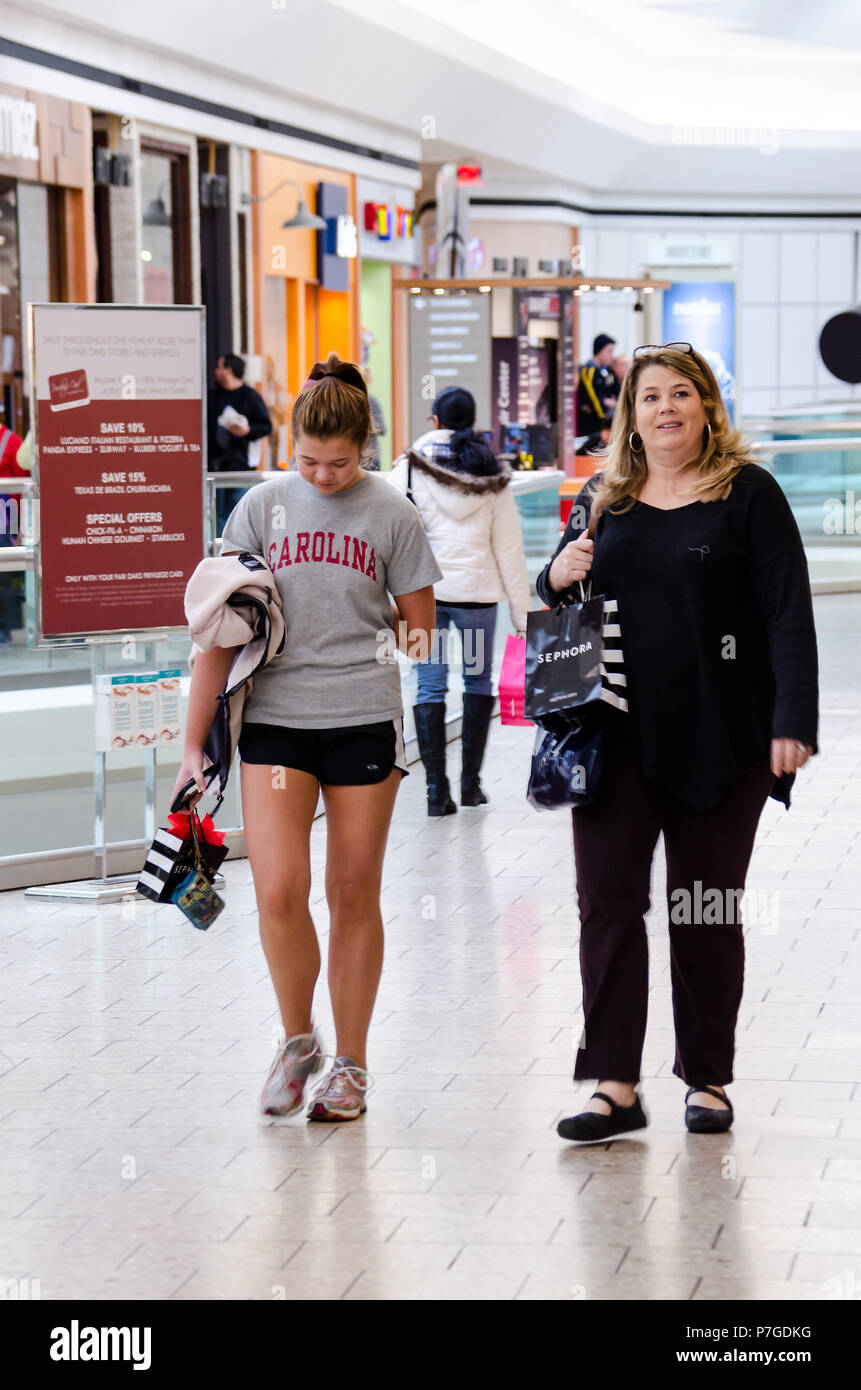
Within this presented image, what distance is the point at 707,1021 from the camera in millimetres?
4035

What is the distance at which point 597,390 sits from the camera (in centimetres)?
1877

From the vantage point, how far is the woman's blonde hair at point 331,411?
13.0 ft

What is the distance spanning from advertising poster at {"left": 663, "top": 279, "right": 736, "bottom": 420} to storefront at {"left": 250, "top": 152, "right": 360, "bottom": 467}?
4.27 meters

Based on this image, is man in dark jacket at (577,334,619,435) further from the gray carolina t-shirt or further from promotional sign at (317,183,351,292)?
the gray carolina t-shirt

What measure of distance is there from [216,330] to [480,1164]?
1387 centimetres

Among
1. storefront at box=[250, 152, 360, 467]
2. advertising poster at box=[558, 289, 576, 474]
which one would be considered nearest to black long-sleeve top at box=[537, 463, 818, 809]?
storefront at box=[250, 152, 360, 467]

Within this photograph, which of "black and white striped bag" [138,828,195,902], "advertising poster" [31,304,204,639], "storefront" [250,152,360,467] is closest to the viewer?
"black and white striped bag" [138,828,195,902]

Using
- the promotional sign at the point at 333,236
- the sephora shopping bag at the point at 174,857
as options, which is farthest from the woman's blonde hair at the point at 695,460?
the promotional sign at the point at 333,236

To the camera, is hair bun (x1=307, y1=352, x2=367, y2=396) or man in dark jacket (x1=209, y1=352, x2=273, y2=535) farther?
man in dark jacket (x1=209, y1=352, x2=273, y2=535)

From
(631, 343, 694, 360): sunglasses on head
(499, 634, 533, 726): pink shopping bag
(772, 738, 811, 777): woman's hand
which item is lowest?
(499, 634, 533, 726): pink shopping bag

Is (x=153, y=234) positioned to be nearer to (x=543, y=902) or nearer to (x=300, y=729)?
(x=543, y=902)

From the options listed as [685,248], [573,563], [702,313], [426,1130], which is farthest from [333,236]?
[426,1130]

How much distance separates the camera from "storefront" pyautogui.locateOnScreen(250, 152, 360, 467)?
700 inches
